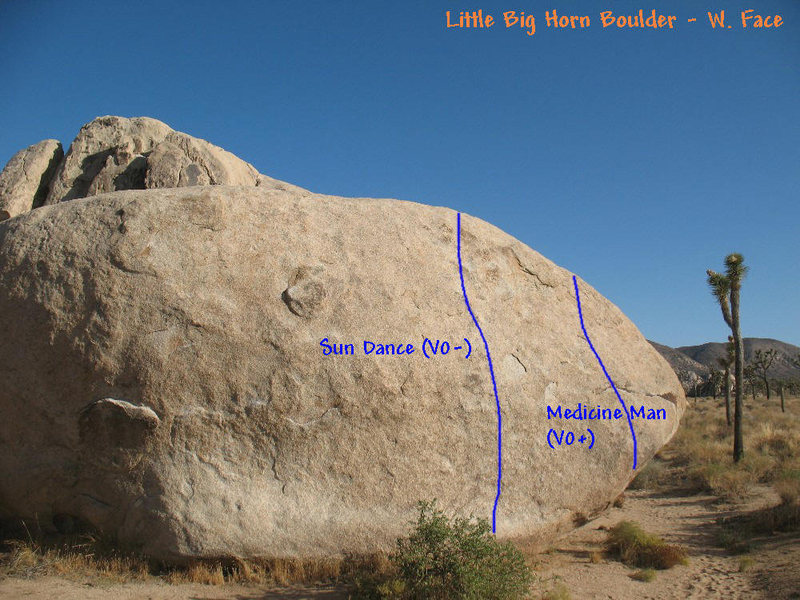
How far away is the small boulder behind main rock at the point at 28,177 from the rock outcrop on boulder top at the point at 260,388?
3889 mm

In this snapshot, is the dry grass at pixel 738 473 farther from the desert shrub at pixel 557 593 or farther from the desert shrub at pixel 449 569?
the desert shrub at pixel 449 569

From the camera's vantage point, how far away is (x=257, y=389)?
615cm

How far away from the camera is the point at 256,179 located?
1167 centimetres

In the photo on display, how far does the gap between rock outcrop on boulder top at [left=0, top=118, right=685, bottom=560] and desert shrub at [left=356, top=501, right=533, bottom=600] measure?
0.56 meters

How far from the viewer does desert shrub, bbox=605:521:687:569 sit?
727 centimetres

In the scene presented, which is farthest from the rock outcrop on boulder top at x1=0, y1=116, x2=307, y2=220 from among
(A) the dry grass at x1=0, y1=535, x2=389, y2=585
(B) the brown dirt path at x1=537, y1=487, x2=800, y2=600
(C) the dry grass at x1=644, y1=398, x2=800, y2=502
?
(C) the dry grass at x1=644, y1=398, x2=800, y2=502

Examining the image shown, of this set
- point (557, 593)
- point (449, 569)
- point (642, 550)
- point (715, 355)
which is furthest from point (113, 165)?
point (715, 355)

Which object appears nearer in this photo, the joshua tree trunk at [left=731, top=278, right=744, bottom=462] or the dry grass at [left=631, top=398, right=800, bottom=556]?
the dry grass at [left=631, top=398, right=800, bottom=556]

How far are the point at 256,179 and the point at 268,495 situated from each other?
7.39m

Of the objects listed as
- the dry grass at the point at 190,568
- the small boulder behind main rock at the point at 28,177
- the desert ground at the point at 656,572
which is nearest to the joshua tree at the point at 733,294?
the desert ground at the point at 656,572

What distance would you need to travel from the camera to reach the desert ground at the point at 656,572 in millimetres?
5641

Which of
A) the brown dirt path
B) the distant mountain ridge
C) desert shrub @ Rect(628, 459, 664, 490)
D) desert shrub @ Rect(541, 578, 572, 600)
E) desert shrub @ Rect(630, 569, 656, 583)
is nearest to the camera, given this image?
desert shrub @ Rect(541, 578, 572, 600)

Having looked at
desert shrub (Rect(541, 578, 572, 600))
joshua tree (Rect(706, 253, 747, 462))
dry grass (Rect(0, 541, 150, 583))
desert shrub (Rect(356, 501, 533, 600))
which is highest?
joshua tree (Rect(706, 253, 747, 462))

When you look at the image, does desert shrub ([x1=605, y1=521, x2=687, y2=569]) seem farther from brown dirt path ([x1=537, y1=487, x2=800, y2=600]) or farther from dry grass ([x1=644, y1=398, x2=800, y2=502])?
dry grass ([x1=644, y1=398, x2=800, y2=502])
